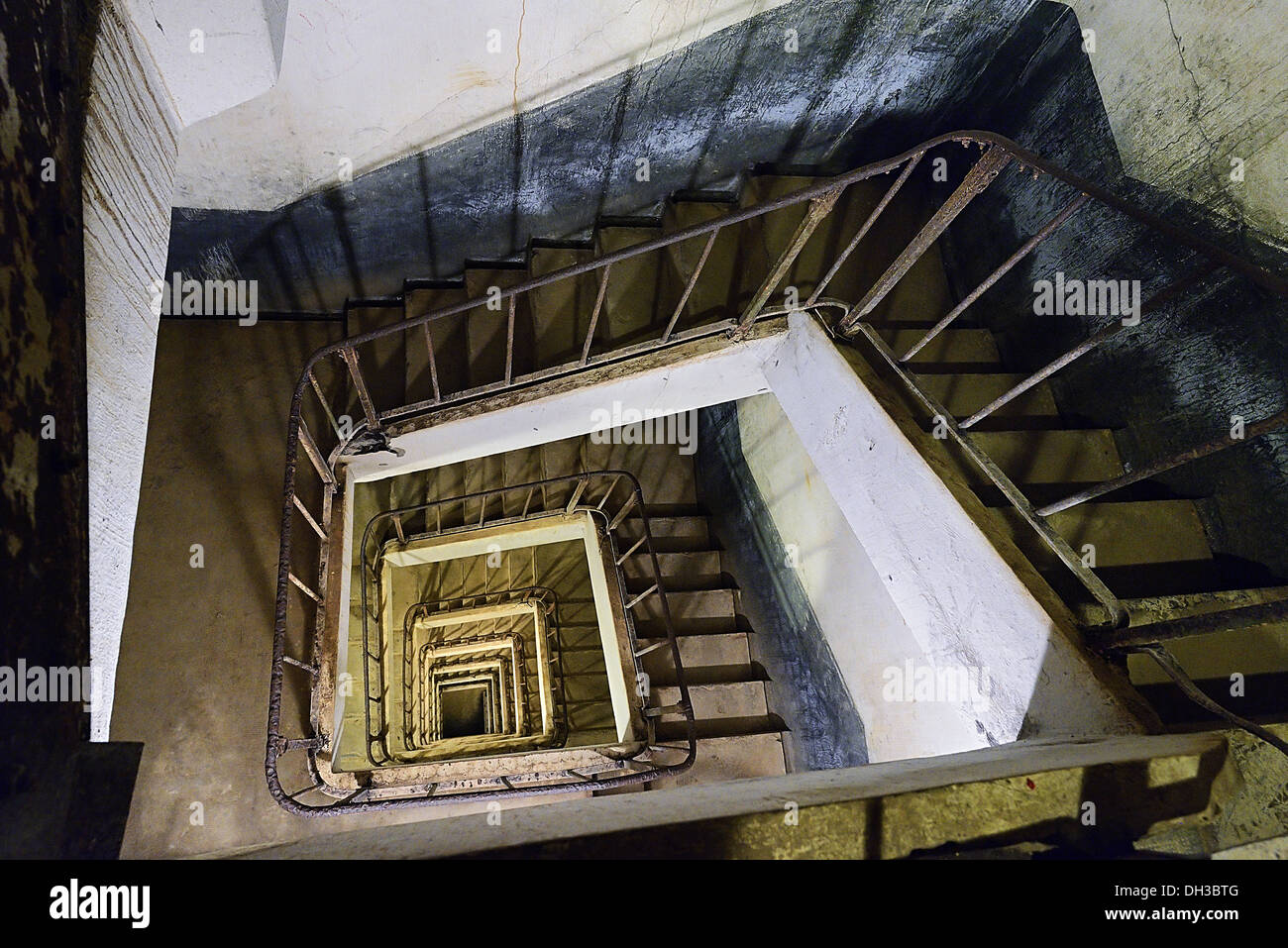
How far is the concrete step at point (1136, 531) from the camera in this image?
2758mm

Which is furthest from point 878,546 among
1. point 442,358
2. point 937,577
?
point 442,358

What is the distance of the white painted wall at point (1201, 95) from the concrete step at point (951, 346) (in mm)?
1170

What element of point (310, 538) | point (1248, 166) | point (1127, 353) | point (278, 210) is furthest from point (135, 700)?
point (1248, 166)

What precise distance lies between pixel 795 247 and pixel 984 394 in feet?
5.34

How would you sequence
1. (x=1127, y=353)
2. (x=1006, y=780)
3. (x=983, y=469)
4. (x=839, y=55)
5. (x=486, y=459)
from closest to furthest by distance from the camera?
(x=1006, y=780) → (x=983, y=469) → (x=1127, y=353) → (x=839, y=55) → (x=486, y=459)

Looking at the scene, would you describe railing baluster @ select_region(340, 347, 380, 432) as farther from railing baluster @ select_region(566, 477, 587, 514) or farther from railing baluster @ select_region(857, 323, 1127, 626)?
railing baluster @ select_region(857, 323, 1127, 626)

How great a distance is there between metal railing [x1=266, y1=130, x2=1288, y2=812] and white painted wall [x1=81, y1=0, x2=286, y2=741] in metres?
1.07

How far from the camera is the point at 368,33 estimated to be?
2.84 metres

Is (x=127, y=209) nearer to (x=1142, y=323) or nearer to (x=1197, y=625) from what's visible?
(x=1197, y=625)

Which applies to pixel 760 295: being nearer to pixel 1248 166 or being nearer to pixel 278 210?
pixel 1248 166

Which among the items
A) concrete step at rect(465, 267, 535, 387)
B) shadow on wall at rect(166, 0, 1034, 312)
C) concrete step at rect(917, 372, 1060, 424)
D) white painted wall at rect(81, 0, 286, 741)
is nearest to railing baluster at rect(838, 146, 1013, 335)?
concrete step at rect(917, 372, 1060, 424)

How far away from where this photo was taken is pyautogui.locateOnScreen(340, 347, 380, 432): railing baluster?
320 centimetres
